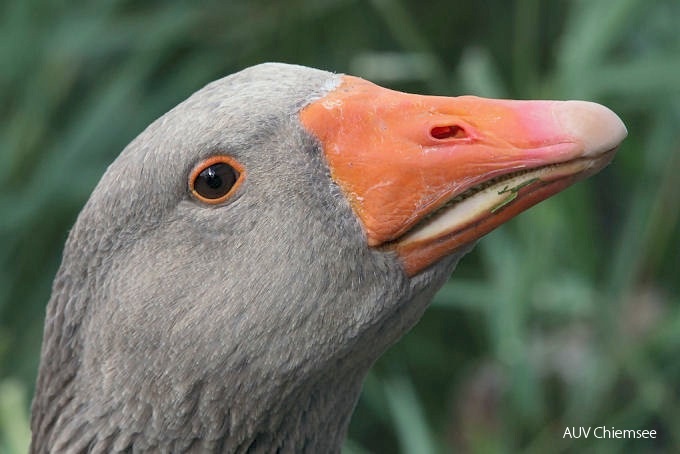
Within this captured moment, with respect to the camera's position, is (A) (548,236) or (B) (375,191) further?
(A) (548,236)

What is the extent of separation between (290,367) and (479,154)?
69 centimetres

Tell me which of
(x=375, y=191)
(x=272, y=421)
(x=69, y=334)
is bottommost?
(x=272, y=421)

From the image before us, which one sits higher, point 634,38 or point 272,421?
point 634,38

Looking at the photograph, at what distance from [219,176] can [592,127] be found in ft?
2.90

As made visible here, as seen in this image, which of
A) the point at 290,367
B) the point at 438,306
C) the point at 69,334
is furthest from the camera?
the point at 438,306

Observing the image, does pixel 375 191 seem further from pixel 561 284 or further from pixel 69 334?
pixel 561 284

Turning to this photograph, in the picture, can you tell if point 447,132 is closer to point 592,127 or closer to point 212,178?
point 592,127

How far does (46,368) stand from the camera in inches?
119

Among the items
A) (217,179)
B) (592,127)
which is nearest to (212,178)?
(217,179)

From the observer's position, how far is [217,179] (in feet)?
8.86

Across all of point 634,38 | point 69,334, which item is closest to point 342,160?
point 69,334

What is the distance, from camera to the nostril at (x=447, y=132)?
8.58 feet

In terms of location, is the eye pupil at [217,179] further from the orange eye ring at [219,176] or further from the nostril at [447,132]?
the nostril at [447,132]

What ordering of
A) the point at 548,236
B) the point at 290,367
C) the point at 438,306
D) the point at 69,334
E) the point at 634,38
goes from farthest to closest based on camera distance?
the point at 438,306 → the point at 634,38 → the point at 548,236 → the point at 69,334 → the point at 290,367
